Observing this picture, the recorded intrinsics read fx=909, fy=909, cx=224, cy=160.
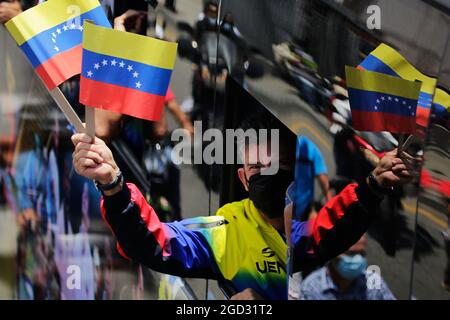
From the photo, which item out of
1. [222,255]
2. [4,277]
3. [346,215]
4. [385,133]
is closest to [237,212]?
[222,255]

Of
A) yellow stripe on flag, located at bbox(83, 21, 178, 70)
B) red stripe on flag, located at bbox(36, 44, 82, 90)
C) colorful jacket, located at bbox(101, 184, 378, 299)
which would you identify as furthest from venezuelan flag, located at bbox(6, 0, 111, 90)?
colorful jacket, located at bbox(101, 184, 378, 299)

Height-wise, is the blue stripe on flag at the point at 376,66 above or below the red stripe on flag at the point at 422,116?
above

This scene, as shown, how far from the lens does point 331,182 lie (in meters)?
3.04

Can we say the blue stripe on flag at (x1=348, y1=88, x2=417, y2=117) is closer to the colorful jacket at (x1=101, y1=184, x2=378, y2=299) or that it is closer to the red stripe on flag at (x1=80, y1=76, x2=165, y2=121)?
the colorful jacket at (x1=101, y1=184, x2=378, y2=299)

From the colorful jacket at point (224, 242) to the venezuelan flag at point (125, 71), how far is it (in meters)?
0.37

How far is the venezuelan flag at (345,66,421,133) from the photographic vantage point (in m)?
2.95

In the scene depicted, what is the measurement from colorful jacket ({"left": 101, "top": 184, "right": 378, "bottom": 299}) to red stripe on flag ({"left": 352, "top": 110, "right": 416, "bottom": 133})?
349 mm

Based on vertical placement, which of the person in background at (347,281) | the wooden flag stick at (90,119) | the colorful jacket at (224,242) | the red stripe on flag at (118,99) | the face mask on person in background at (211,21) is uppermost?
the face mask on person in background at (211,21)

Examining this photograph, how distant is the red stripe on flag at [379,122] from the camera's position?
2955 millimetres

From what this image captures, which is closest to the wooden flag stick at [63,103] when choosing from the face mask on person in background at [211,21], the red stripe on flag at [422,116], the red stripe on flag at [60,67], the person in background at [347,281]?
the red stripe on flag at [60,67]

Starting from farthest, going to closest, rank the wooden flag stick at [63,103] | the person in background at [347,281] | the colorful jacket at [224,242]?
the colorful jacket at [224,242], the person in background at [347,281], the wooden flag stick at [63,103]
